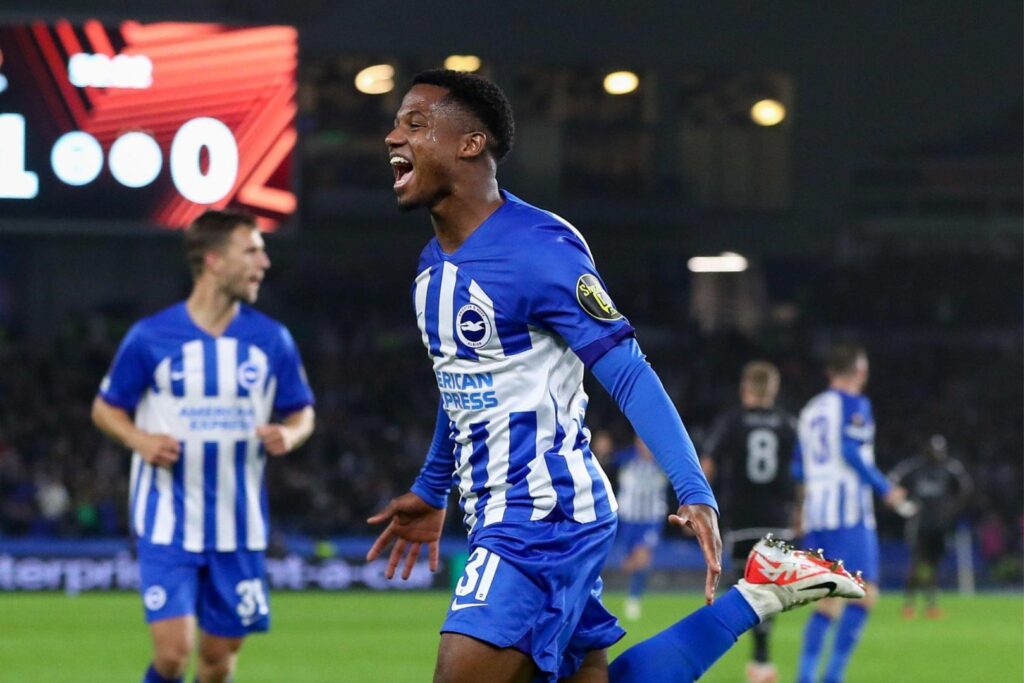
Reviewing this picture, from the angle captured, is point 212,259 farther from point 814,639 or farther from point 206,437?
point 814,639

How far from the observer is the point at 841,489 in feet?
32.4

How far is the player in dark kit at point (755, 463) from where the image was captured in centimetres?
998

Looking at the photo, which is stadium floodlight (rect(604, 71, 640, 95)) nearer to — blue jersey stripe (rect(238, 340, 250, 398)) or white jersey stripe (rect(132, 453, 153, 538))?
blue jersey stripe (rect(238, 340, 250, 398))

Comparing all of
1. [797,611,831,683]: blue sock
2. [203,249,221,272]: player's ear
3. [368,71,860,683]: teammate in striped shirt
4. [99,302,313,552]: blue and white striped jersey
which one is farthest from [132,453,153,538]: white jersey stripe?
[797,611,831,683]: blue sock

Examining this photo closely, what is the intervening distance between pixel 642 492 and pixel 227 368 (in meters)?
12.8

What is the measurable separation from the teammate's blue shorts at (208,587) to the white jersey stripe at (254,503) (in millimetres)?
52

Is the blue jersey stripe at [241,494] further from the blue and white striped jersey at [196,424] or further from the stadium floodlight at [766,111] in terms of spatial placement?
the stadium floodlight at [766,111]

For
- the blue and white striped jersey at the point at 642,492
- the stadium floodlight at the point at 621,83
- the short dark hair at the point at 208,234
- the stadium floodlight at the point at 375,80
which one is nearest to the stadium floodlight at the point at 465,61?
the stadium floodlight at the point at 375,80

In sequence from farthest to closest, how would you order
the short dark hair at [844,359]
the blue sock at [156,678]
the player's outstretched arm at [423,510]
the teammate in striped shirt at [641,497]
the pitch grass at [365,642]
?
the teammate in striped shirt at [641,497] → the pitch grass at [365,642] → the short dark hair at [844,359] → the blue sock at [156,678] → the player's outstretched arm at [423,510]

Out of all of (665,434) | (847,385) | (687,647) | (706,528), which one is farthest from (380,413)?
(706,528)

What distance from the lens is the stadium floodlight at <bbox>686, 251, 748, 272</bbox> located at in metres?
34.2

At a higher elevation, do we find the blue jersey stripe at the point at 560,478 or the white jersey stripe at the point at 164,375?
the white jersey stripe at the point at 164,375

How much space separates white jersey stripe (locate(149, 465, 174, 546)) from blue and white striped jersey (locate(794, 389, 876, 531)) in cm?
463

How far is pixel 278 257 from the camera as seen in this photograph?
32594mm
